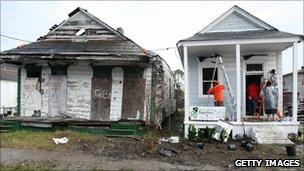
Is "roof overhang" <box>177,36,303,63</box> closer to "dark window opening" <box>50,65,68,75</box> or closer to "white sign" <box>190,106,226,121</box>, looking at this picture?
"white sign" <box>190,106,226,121</box>

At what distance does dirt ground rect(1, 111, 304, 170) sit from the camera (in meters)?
9.09

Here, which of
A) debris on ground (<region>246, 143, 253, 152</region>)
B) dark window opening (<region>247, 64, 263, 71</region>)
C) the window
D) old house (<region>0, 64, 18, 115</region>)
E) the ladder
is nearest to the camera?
debris on ground (<region>246, 143, 253, 152</region>)

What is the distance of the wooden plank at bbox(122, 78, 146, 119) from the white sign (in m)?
2.47

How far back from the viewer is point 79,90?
1596 cm

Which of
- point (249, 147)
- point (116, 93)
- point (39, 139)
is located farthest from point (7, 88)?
point (249, 147)

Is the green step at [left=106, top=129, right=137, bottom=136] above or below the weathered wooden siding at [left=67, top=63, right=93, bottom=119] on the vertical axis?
below

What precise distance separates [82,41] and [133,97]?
3.99m

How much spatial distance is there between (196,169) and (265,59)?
852cm

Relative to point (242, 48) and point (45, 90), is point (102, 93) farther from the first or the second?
point (242, 48)

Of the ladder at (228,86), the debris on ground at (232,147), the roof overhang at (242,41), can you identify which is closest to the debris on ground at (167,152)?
the debris on ground at (232,147)

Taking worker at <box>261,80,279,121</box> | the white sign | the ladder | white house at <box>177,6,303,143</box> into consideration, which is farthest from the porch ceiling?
the white sign

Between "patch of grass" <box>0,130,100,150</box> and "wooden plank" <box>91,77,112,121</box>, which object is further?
"wooden plank" <box>91,77,112,121</box>

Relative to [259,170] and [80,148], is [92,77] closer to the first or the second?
[80,148]

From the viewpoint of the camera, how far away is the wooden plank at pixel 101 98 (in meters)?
15.6
